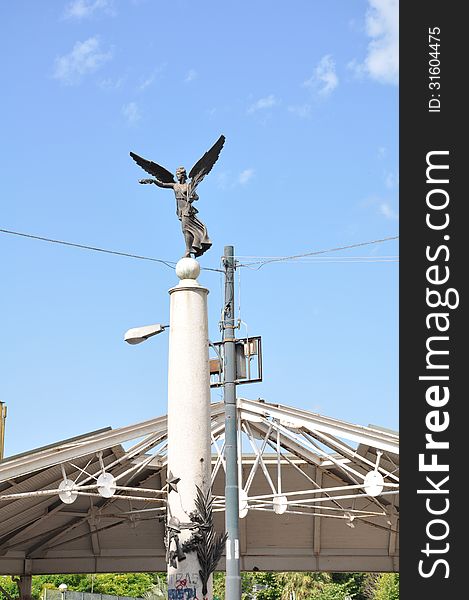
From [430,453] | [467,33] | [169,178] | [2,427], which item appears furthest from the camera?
[2,427]

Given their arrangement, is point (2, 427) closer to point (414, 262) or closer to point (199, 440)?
point (199, 440)

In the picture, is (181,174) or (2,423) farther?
(2,423)

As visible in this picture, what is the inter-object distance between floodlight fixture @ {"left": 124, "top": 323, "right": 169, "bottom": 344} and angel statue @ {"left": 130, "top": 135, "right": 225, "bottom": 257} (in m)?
1.13

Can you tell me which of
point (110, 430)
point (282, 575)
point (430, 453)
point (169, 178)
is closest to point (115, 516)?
point (110, 430)

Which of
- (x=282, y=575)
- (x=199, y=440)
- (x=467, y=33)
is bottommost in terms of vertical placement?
(x=282, y=575)

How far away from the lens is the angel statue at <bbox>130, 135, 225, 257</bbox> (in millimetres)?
14773

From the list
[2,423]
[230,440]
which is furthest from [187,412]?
[2,423]

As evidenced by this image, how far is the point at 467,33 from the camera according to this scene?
1054 cm

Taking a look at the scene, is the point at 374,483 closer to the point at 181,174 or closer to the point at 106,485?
the point at 106,485

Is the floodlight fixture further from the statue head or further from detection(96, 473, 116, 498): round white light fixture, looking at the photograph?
detection(96, 473, 116, 498): round white light fixture

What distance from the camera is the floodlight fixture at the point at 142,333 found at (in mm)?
14594

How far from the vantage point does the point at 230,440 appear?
42.3 feet

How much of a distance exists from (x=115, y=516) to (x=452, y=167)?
62.4ft

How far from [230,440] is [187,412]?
1080 millimetres
